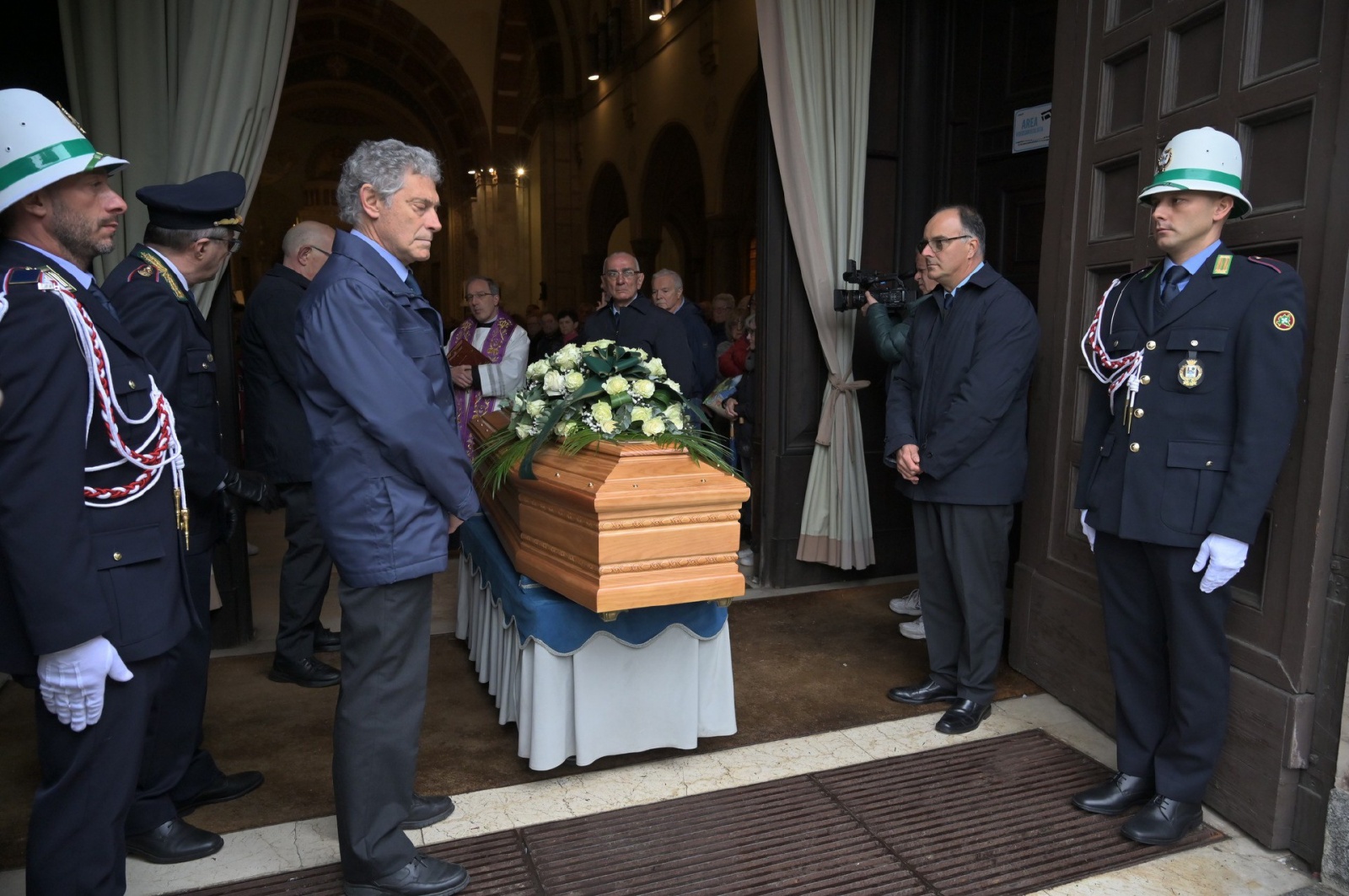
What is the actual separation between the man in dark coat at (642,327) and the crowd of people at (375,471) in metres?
1.64

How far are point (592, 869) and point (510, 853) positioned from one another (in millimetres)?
232

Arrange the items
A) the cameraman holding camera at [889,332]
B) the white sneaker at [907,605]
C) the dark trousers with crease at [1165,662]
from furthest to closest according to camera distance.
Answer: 1. the white sneaker at [907,605]
2. the cameraman holding camera at [889,332]
3. the dark trousers with crease at [1165,662]

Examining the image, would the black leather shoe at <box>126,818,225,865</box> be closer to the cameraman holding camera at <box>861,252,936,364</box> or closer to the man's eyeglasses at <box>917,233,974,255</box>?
the man's eyeglasses at <box>917,233,974,255</box>

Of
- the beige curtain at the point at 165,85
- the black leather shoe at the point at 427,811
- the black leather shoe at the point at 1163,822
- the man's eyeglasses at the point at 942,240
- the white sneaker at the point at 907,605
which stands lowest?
the black leather shoe at the point at 427,811

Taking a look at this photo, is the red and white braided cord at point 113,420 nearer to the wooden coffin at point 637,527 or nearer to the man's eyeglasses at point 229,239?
the man's eyeglasses at point 229,239

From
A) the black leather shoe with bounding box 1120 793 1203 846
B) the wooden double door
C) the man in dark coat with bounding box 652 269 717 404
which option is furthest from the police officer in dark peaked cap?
the man in dark coat with bounding box 652 269 717 404

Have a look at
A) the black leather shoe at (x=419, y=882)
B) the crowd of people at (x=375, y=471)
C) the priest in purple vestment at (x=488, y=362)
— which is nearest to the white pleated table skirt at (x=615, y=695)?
the crowd of people at (x=375, y=471)

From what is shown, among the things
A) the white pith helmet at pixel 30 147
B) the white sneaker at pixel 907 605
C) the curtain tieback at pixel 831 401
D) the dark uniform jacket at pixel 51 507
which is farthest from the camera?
the curtain tieback at pixel 831 401

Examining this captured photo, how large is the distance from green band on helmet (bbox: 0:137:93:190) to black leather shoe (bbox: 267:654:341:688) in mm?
2361

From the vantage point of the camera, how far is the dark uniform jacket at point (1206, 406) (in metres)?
2.19

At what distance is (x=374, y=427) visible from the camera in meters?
1.97

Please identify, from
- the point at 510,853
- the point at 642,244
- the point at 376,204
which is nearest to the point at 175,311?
the point at 376,204

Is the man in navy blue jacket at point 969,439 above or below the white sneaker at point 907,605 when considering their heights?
above

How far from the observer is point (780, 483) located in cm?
469
